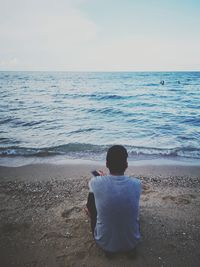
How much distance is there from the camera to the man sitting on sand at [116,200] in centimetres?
268

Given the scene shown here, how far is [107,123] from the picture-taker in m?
12.4

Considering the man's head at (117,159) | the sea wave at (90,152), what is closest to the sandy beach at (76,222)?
the man's head at (117,159)

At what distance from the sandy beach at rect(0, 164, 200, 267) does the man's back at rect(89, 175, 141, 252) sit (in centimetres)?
35

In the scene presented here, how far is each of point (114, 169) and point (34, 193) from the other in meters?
2.64

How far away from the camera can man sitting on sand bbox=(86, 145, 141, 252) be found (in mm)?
2682

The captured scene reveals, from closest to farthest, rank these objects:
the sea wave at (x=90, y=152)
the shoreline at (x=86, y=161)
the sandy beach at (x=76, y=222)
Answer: the sandy beach at (x=76, y=222) → the shoreline at (x=86, y=161) → the sea wave at (x=90, y=152)

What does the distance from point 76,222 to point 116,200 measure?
1.41 metres

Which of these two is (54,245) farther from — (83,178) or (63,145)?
(63,145)

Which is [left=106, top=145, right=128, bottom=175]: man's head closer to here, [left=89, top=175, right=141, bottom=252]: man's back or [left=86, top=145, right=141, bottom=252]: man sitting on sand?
[left=86, top=145, right=141, bottom=252]: man sitting on sand

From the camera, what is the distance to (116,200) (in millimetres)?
2680

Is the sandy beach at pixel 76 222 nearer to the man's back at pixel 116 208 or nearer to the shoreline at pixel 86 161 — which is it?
the man's back at pixel 116 208

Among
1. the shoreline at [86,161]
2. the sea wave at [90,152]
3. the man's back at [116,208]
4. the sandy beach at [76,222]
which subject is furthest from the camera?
the sea wave at [90,152]

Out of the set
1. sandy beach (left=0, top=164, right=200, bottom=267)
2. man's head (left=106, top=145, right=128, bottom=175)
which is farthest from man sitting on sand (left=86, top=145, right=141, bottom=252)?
sandy beach (left=0, top=164, right=200, bottom=267)

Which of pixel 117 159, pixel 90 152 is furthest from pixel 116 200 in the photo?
pixel 90 152
